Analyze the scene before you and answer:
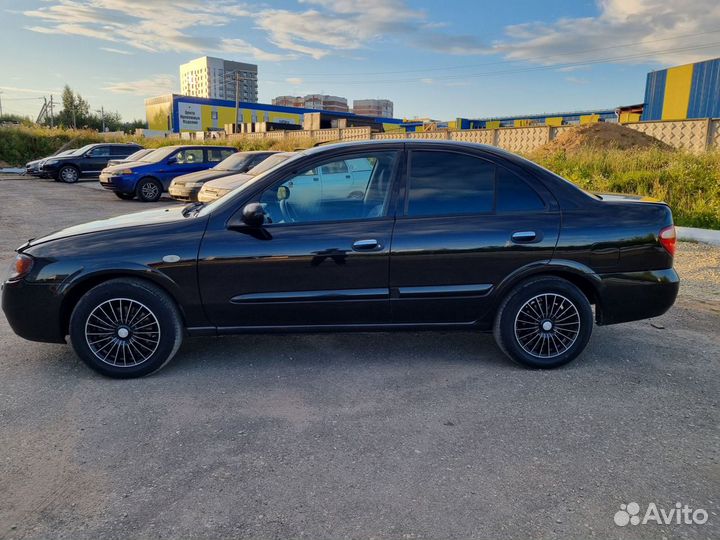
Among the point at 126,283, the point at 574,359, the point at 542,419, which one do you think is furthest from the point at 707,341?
the point at 126,283

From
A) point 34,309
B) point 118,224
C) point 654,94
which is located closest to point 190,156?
point 118,224

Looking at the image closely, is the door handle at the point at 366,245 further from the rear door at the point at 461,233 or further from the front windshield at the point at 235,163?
the front windshield at the point at 235,163

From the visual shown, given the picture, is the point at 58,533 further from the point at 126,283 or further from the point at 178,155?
the point at 178,155

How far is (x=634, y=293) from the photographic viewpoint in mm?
4086

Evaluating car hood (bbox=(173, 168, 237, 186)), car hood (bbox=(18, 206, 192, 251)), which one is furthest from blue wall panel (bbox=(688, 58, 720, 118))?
car hood (bbox=(18, 206, 192, 251))

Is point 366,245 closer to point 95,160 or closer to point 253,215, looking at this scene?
point 253,215

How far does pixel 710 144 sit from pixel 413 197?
57.8 ft

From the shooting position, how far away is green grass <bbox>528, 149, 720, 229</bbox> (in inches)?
414

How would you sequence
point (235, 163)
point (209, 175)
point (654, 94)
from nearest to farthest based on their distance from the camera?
point (209, 175) → point (235, 163) → point (654, 94)

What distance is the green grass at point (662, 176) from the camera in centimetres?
1051

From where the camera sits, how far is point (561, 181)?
13.5 feet

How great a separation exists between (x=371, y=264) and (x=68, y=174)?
24.0 metres

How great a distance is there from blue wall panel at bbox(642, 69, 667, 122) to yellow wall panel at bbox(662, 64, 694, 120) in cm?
37

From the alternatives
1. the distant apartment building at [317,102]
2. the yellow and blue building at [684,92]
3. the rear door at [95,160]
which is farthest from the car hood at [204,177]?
the distant apartment building at [317,102]
